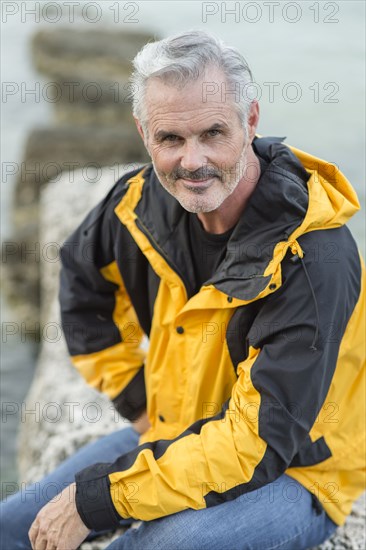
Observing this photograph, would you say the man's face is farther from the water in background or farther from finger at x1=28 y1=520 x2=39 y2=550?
the water in background

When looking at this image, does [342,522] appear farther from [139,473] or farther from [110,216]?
[110,216]

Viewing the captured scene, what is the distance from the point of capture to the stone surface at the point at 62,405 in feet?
10.9

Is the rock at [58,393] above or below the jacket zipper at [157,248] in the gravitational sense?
below

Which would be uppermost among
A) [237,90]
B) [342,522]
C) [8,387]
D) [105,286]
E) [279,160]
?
[237,90]

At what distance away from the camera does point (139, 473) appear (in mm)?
2672

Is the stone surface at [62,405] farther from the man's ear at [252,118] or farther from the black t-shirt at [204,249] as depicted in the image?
the man's ear at [252,118]

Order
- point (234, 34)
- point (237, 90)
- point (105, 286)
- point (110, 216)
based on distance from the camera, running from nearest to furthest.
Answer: point (237, 90) → point (110, 216) → point (105, 286) → point (234, 34)

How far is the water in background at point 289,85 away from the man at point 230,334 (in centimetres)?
230

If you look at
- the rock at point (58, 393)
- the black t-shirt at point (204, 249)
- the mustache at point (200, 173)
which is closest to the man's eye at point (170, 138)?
the mustache at point (200, 173)

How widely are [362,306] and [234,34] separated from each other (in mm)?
9519

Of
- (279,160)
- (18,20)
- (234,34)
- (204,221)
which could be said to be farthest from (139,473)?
(18,20)

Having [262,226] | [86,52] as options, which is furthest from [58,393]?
[86,52]

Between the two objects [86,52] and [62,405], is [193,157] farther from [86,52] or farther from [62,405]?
[86,52]

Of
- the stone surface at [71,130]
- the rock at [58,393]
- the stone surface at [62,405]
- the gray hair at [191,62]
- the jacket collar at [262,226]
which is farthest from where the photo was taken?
the stone surface at [71,130]
